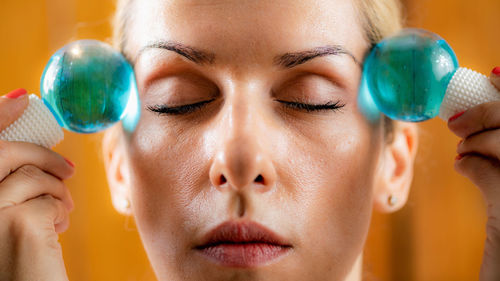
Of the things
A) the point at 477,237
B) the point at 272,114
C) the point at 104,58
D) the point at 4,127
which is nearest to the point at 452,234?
the point at 477,237

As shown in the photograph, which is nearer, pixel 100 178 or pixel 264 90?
pixel 264 90

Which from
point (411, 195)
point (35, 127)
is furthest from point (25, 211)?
point (411, 195)

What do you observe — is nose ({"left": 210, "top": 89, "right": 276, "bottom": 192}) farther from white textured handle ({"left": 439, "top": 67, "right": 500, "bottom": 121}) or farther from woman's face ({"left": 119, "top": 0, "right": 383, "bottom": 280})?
white textured handle ({"left": 439, "top": 67, "right": 500, "bottom": 121})

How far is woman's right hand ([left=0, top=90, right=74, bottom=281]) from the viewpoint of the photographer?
33.7 inches

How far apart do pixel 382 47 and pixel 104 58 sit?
49cm

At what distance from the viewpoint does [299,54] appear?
2.85 ft

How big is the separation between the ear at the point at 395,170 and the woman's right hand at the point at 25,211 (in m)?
0.60

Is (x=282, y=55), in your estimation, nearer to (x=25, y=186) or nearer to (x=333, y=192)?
(x=333, y=192)

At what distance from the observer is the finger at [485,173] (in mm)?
856

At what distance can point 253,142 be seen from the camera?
83cm

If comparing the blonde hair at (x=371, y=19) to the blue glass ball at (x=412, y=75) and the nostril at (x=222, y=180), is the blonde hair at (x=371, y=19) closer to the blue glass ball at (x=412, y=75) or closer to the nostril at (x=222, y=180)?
the blue glass ball at (x=412, y=75)

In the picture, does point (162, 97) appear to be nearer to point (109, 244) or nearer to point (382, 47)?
point (382, 47)

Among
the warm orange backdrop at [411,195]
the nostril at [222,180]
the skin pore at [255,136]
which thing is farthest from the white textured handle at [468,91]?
the warm orange backdrop at [411,195]

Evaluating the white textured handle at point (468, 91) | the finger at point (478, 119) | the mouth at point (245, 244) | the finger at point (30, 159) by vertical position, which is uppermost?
the white textured handle at point (468, 91)
